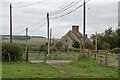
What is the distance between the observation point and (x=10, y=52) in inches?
1495

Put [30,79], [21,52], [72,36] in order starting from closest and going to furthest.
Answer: [30,79]
[21,52]
[72,36]

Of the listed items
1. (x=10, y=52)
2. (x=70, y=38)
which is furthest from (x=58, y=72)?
(x=70, y=38)

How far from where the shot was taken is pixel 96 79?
50.4 ft

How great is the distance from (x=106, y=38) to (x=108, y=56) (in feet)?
145

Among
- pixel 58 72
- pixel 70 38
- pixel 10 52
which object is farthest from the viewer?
pixel 70 38

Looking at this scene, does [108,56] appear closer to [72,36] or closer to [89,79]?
[89,79]

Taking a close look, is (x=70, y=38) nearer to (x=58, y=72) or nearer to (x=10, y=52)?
(x=10, y=52)

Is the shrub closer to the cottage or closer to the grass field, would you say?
the grass field

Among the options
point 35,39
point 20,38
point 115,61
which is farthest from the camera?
point 35,39

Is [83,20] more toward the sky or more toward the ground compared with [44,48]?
more toward the sky

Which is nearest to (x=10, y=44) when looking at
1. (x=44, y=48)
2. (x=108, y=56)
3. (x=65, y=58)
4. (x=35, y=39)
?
(x=65, y=58)

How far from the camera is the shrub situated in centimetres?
3784

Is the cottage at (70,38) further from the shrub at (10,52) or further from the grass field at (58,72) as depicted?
the grass field at (58,72)

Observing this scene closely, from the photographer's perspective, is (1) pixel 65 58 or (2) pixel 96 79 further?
(1) pixel 65 58
